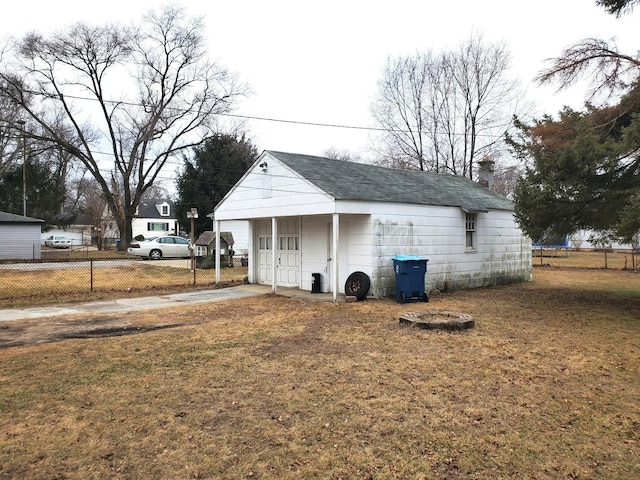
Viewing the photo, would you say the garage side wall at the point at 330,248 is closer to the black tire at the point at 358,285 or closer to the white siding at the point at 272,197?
the black tire at the point at 358,285

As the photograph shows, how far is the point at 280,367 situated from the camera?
18.7 ft

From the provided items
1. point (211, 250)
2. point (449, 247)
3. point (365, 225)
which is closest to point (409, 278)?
point (365, 225)

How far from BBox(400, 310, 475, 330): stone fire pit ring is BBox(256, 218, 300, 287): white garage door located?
6197 mm

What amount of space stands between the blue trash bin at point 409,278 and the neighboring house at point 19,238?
23810 millimetres

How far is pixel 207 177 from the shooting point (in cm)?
3666

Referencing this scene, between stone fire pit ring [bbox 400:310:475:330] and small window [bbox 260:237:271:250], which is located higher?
small window [bbox 260:237:271:250]

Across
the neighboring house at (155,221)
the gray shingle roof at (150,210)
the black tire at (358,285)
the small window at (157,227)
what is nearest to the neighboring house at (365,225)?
the black tire at (358,285)

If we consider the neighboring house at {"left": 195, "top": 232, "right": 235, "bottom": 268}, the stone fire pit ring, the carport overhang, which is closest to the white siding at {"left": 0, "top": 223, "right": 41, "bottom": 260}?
the neighboring house at {"left": 195, "top": 232, "right": 235, "bottom": 268}

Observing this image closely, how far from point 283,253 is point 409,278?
502cm

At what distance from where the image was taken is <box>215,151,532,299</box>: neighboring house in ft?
38.2

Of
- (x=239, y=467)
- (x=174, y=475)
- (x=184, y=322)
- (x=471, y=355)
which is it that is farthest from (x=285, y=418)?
(x=184, y=322)

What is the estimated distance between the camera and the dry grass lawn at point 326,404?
3.31m

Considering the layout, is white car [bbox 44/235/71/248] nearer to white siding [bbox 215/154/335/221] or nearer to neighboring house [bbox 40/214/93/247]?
neighboring house [bbox 40/214/93/247]

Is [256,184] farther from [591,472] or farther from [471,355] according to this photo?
[591,472]
